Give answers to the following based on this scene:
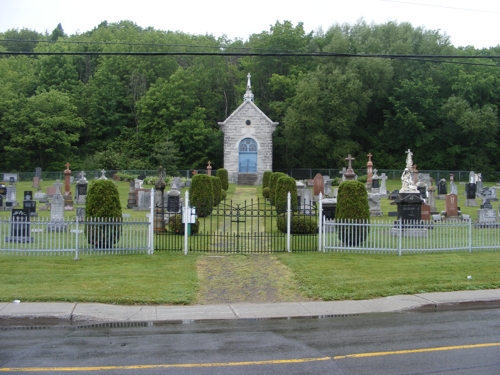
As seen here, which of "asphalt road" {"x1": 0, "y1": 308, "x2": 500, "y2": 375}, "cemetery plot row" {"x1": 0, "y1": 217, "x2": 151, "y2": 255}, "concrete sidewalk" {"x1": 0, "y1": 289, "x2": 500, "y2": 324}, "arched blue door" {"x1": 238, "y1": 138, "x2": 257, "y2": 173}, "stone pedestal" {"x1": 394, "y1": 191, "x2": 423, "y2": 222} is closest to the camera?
"asphalt road" {"x1": 0, "y1": 308, "x2": 500, "y2": 375}

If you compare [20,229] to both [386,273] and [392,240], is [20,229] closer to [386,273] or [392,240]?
[386,273]

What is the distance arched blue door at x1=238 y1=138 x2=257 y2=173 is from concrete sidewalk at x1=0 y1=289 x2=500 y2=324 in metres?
39.9

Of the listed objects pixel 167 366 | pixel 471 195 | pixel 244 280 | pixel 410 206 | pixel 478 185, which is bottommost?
pixel 167 366

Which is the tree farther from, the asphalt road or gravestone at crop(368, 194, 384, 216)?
the asphalt road

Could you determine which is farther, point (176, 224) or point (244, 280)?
point (176, 224)

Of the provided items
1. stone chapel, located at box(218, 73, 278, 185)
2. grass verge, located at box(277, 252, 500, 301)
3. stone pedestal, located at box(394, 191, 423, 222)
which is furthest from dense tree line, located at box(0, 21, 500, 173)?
grass verge, located at box(277, 252, 500, 301)

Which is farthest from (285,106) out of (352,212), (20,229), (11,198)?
(20,229)

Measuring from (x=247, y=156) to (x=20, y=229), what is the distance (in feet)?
116

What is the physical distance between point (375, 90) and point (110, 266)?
45.9 metres

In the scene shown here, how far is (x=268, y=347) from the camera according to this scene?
895 cm

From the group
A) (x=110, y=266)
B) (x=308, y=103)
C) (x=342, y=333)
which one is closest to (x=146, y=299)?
(x=110, y=266)

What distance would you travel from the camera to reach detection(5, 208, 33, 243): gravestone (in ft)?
55.0

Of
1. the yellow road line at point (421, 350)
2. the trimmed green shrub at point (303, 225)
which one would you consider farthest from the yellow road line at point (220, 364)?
the trimmed green shrub at point (303, 225)

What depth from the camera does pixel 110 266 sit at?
49.8ft
